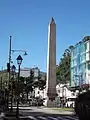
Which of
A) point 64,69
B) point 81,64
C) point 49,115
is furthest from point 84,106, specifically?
point 64,69

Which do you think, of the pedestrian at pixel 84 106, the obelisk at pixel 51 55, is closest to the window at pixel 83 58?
the obelisk at pixel 51 55

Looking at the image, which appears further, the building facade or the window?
the window

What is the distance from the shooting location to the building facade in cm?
7850

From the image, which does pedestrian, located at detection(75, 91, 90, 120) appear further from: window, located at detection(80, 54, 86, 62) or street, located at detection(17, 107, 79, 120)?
window, located at detection(80, 54, 86, 62)

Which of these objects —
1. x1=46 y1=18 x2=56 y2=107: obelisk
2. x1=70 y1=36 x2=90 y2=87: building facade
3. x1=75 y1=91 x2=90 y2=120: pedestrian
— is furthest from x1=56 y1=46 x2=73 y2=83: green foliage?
x1=75 y1=91 x2=90 y2=120: pedestrian

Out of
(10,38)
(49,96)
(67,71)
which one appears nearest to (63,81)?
(67,71)

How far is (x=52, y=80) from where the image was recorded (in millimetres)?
70250

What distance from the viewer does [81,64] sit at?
82875 millimetres

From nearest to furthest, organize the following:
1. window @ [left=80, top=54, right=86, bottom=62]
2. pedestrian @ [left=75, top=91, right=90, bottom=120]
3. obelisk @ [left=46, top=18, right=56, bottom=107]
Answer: pedestrian @ [left=75, top=91, right=90, bottom=120] < obelisk @ [left=46, top=18, right=56, bottom=107] < window @ [left=80, top=54, right=86, bottom=62]

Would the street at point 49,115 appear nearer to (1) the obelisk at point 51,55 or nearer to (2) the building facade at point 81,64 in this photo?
(1) the obelisk at point 51,55

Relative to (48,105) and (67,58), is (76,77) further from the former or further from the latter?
(67,58)

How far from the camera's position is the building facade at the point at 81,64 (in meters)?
78.5

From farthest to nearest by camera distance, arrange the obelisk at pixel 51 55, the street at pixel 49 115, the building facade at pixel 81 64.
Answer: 1. the building facade at pixel 81 64
2. the obelisk at pixel 51 55
3. the street at pixel 49 115

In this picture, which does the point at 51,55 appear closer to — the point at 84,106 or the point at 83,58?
the point at 83,58
